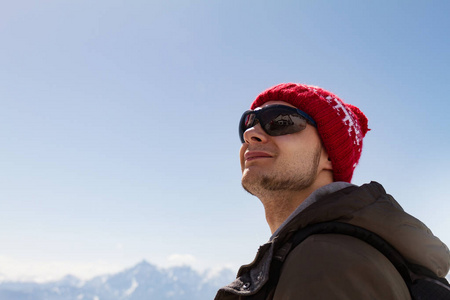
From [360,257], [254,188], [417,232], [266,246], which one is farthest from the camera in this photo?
[254,188]

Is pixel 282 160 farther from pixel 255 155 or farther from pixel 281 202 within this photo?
pixel 281 202

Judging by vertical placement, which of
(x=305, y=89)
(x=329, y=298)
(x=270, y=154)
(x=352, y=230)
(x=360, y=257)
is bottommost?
(x=329, y=298)

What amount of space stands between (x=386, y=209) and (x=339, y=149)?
171 cm

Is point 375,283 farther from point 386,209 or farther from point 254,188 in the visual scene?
point 254,188

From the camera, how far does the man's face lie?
13.1 feet

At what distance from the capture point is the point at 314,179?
423 cm

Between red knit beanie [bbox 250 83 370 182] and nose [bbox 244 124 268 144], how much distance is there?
51 centimetres

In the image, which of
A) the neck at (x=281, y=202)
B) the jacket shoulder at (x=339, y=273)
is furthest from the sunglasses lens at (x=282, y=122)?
the jacket shoulder at (x=339, y=273)

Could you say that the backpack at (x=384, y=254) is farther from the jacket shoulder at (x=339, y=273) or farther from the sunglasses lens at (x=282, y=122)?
the sunglasses lens at (x=282, y=122)

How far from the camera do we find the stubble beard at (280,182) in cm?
397

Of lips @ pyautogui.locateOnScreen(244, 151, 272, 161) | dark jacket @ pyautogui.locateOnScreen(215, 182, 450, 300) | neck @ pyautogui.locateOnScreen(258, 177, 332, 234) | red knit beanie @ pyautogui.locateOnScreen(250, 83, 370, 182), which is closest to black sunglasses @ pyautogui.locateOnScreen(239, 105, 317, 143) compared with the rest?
red knit beanie @ pyautogui.locateOnScreen(250, 83, 370, 182)

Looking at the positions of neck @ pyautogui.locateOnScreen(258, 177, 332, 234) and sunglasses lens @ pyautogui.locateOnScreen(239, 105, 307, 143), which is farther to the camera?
sunglasses lens @ pyautogui.locateOnScreen(239, 105, 307, 143)

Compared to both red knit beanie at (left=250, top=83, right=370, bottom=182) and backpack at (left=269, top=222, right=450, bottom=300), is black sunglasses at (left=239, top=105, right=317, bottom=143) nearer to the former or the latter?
red knit beanie at (left=250, top=83, right=370, bottom=182)

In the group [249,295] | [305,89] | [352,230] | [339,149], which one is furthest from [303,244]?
[305,89]
